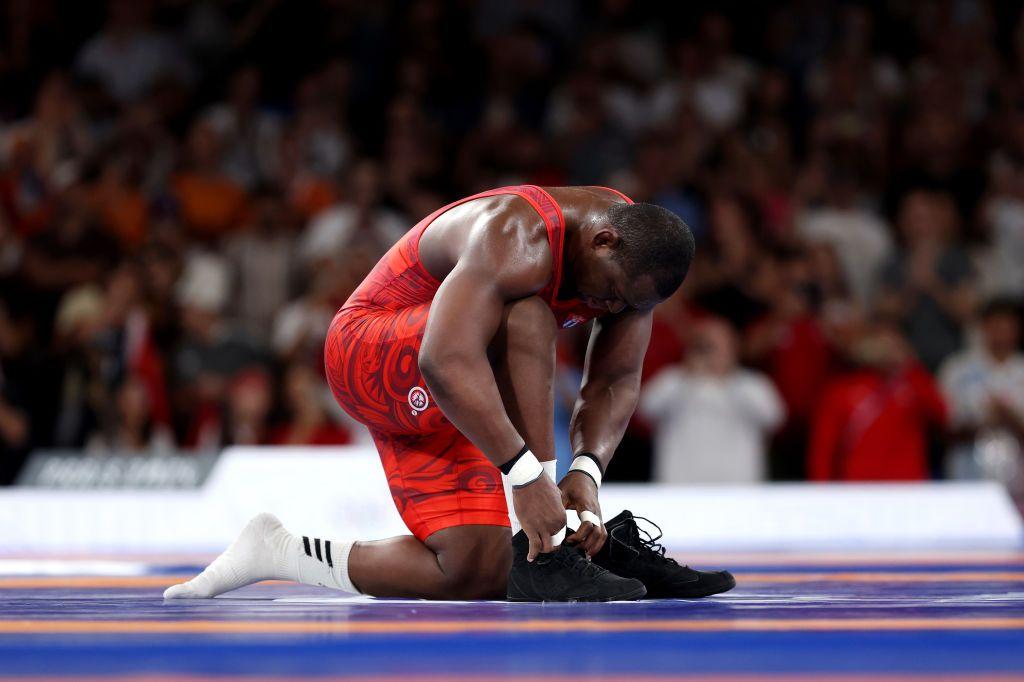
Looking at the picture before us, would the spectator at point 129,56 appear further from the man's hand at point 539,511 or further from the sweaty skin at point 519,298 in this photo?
the man's hand at point 539,511

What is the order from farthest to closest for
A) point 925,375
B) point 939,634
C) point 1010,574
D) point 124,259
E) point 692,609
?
point 124,259 < point 925,375 < point 1010,574 < point 692,609 < point 939,634

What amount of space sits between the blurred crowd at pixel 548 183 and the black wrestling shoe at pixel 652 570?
9.81 feet

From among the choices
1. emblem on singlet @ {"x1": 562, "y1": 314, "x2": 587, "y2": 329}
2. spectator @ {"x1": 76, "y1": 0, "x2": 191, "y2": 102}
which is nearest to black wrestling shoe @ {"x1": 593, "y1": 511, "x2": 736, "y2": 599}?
emblem on singlet @ {"x1": 562, "y1": 314, "x2": 587, "y2": 329}

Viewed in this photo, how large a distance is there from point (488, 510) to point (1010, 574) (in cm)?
147

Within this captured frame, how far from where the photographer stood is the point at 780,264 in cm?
703

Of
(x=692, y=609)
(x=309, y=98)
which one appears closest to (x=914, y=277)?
(x=309, y=98)

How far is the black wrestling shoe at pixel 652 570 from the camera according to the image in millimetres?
2998

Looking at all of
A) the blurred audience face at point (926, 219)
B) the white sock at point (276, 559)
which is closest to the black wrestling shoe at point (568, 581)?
the white sock at point (276, 559)

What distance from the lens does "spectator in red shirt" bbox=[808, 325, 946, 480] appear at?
623 cm

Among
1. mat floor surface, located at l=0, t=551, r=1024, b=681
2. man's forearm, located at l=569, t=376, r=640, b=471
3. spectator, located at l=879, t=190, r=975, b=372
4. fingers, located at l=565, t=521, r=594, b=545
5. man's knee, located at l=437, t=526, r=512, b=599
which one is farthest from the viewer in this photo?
spectator, located at l=879, t=190, r=975, b=372

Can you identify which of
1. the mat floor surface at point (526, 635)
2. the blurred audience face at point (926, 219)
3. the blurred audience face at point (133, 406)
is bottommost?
the mat floor surface at point (526, 635)

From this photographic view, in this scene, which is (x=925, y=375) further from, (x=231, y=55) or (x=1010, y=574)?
(x=231, y=55)

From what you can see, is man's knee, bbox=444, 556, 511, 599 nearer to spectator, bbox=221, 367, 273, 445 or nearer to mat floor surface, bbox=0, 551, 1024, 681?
mat floor surface, bbox=0, 551, 1024, 681

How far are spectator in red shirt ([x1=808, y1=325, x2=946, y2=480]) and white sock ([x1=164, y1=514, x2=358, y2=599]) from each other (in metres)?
3.65
